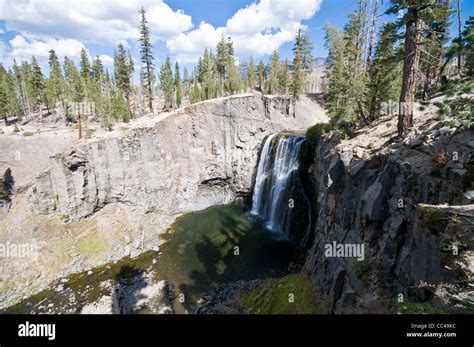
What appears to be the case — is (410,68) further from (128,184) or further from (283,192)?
(128,184)

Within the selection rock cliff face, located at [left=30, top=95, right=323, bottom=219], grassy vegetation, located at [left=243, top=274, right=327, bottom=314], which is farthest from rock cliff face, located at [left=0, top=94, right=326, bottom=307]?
grassy vegetation, located at [left=243, top=274, right=327, bottom=314]

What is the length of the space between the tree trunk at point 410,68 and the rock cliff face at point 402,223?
141 centimetres

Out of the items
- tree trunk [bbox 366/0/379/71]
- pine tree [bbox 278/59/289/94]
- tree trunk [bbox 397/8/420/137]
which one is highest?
pine tree [bbox 278/59/289/94]

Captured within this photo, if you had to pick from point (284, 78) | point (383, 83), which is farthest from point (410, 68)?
point (284, 78)

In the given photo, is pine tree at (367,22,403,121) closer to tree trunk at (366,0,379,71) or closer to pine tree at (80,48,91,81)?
tree trunk at (366,0,379,71)

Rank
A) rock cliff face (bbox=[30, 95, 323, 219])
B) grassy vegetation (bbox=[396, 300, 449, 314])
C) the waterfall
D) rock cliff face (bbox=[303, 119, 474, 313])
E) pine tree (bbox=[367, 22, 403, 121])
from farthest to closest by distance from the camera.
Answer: rock cliff face (bbox=[30, 95, 323, 219]) < the waterfall < pine tree (bbox=[367, 22, 403, 121]) < rock cliff face (bbox=[303, 119, 474, 313]) < grassy vegetation (bbox=[396, 300, 449, 314])

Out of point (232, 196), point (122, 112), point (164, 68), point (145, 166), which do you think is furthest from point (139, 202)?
point (164, 68)

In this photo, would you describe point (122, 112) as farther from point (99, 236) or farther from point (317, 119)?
point (317, 119)

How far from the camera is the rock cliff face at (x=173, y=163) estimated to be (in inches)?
1157

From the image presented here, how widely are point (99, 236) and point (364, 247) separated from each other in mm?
27629

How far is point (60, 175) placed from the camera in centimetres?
2881

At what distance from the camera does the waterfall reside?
86.1 feet

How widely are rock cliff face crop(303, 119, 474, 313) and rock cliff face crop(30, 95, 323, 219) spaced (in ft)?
82.2

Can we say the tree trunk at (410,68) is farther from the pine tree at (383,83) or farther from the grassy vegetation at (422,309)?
the grassy vegetation at (422,309)
